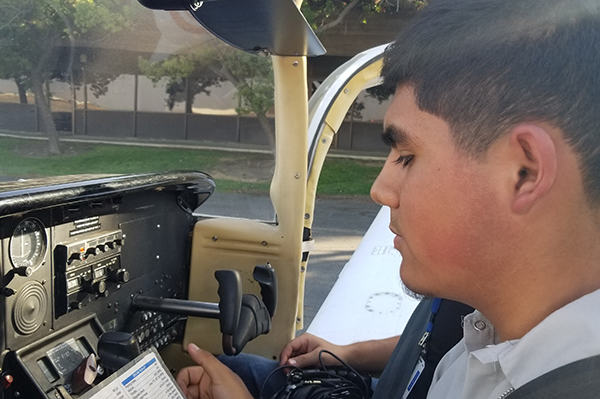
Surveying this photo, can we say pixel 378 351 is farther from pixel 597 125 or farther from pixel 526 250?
pixel 597 125

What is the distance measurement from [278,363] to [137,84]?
117 cm

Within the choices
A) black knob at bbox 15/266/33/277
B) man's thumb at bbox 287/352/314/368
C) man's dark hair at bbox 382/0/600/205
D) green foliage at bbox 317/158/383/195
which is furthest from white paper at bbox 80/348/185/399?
green foliage at bbox 317/158/383/195

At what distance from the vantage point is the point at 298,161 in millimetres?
2404

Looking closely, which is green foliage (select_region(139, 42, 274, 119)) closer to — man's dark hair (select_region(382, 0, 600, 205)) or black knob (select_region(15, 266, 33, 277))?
black knob (select_region(15, 266, 33, 277))

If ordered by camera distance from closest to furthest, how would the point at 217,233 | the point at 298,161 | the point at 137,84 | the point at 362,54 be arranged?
the point at 137,84 → the point at 298,161 → the point at 217,233 → the point at 362,54

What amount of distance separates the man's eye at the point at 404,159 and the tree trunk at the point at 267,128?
1369mm

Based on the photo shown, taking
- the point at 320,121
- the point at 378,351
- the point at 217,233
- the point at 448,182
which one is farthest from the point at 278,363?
the point at 448,182

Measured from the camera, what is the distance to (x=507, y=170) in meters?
0.95

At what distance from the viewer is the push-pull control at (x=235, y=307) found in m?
1.95

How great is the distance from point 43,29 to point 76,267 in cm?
76

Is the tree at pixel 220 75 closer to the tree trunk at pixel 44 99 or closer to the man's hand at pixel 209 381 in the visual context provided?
the tree trunk at pixel 44 99

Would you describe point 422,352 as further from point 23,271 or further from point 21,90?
point 21,90

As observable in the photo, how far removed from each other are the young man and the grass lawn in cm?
140

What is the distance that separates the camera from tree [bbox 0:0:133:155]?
1.70 metres
